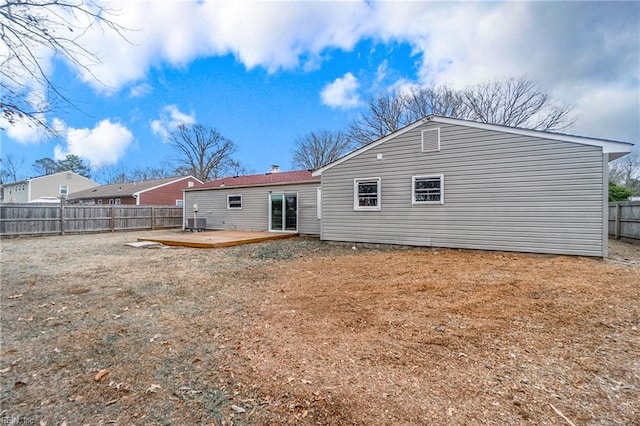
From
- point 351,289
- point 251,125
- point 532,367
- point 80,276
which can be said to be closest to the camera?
point 532,367

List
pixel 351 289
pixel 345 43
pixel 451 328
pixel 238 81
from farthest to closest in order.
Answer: pixel 238 81 → pixel 345 43 → pixel 351 289 → pixel 451 328

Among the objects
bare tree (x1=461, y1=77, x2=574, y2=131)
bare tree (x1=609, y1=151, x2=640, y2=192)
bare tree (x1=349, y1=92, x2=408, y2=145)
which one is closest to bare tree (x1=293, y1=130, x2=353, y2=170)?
bare tree (x1=349, y1=92, x2=408, y2=145)

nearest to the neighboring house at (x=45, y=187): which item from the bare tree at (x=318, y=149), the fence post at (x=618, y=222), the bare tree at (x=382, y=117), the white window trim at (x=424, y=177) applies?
the bare tree at (x=318, y=149)

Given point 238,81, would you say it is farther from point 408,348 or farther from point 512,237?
point 408,348

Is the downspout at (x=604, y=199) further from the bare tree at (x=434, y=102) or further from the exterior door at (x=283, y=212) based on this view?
the bare tree at (x=434, y=102)

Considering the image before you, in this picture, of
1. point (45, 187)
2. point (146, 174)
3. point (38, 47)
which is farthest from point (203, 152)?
point (38, 47)

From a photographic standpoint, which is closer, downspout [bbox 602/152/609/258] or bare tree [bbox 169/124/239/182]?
downspout [bbox 602/152/609/258]

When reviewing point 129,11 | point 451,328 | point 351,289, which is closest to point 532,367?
point 451,328

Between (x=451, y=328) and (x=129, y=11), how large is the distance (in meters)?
5.20

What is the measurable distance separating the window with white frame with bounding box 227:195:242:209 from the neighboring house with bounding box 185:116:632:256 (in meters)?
5.74

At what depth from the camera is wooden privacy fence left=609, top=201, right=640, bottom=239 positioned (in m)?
9.97

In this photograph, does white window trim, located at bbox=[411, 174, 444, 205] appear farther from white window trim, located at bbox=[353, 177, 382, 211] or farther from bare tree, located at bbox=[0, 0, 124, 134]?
bare tree, located at bbox=[0, 0, 124, 134]

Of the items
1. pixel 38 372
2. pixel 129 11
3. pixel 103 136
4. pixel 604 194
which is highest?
pixel 129 11

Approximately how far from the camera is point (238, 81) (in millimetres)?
15922
